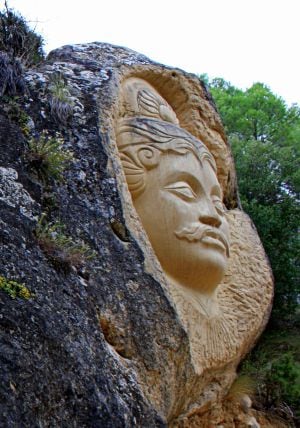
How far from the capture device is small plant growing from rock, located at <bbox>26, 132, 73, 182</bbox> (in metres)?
5.29

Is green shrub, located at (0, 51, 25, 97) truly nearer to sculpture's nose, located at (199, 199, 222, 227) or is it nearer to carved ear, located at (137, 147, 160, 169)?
carved ear, located at (137, 147, 160, 169)

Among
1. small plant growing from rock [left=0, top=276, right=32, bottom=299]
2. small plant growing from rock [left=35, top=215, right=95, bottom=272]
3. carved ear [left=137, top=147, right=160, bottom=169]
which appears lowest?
small plant growing from rock [left=0, top=276, right=32, bottom=299]

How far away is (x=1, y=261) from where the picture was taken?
432 cm

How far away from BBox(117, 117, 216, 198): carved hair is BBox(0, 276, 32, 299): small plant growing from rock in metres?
2.43

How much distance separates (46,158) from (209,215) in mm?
1989

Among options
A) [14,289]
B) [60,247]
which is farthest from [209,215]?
[14,289]

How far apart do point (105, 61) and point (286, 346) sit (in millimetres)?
5899

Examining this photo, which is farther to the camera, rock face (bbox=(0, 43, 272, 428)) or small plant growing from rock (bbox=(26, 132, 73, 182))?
small plant growing from rock (bbox=(26, 132, 73, 182))

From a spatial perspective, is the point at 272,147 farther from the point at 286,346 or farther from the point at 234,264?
the point at 234,264

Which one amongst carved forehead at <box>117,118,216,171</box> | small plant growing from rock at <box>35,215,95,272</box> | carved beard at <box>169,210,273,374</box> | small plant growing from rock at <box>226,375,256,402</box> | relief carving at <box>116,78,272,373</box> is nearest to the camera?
small plant growing from rock at <box>35,215,95,272</box>

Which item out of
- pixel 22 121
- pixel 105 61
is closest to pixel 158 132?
pixel 105 61

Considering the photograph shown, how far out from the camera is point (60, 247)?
484cm

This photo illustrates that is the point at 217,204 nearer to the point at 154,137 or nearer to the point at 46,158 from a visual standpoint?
the point at 154,137

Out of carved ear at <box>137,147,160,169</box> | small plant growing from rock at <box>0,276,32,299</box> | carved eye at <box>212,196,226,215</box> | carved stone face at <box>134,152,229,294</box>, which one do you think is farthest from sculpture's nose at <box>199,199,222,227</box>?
small plant growing from rock at <box>0,276,32,299</box>
